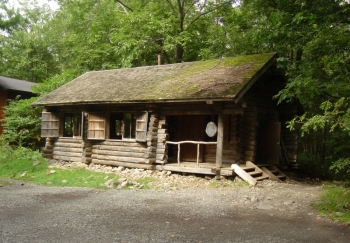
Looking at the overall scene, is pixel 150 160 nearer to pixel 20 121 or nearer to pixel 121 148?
pixel 121 148

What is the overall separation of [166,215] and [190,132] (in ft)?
24.3

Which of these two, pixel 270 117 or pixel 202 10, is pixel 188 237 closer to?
pixel 270 117

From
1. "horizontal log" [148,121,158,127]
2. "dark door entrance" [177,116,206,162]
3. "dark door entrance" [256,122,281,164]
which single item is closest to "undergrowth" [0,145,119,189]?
"horizontal log" [148,121,158,127]

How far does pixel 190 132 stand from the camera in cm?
1513

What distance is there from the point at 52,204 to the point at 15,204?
1.03m

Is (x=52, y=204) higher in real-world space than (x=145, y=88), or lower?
lower

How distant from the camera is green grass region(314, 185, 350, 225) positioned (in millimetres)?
7661

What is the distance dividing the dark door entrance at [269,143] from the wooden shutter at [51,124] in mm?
9877

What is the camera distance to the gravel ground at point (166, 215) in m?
6.41

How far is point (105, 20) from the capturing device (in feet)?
81.6

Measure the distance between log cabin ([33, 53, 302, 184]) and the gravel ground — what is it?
2.43 metres

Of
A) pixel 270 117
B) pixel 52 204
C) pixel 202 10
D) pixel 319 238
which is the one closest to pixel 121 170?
pixel 52 204

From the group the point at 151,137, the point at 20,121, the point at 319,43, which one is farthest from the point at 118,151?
the point at 319,43

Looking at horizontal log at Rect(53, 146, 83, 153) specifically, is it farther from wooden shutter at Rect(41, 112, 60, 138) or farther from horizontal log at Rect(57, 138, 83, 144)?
wooden shutter at Rect(41, 112, 60, 138)
